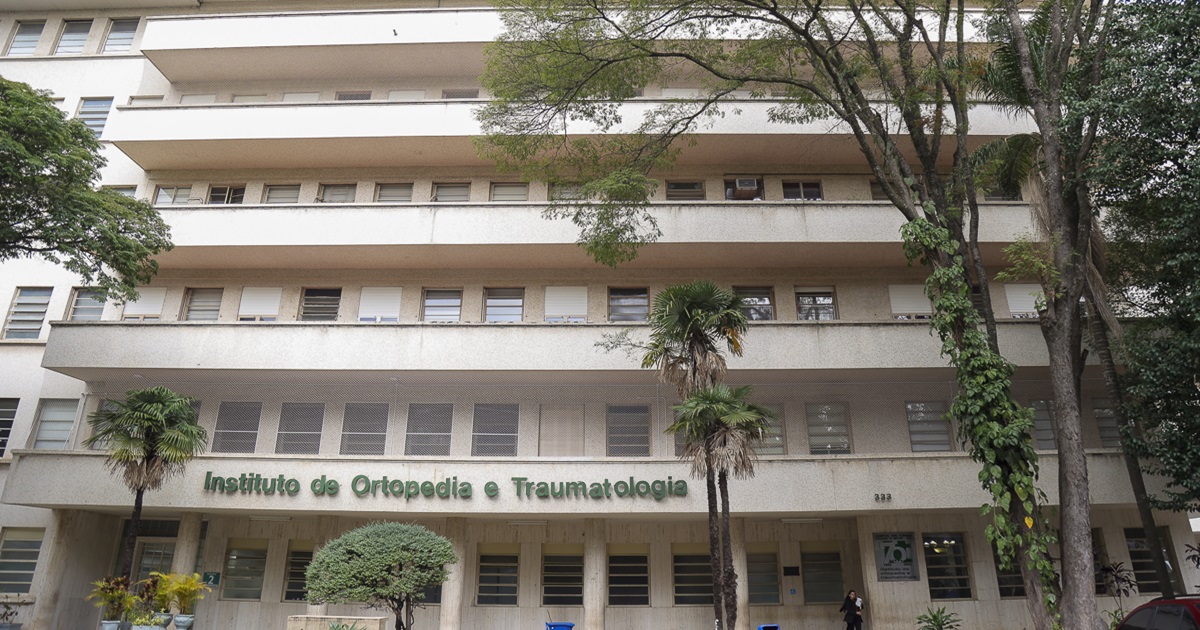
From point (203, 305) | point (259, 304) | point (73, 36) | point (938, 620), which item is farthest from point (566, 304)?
point (73, 36)

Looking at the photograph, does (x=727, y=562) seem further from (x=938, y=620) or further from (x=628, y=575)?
(x=628, y=575)

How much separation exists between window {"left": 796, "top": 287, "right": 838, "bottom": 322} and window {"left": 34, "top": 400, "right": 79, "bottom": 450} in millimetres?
23160

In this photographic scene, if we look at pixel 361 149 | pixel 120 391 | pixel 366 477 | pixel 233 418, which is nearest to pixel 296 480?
pixel 366 477

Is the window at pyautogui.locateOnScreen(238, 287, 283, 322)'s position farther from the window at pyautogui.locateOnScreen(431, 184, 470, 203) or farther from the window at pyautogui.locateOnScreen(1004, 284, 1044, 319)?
the window at pyautogui.locateOnScreen(1004, 284, 1044, 319)

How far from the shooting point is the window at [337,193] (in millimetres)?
23781

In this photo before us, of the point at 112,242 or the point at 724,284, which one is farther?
the point at 724,284

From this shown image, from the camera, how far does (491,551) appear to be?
820 inches

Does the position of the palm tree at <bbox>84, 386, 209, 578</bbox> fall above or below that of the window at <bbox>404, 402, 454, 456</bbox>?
below

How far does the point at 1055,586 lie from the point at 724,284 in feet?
38.6

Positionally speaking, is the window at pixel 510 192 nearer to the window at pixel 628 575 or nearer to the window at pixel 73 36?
the window at pixel 628 575

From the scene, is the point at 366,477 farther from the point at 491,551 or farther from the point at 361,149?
the point at 361,149

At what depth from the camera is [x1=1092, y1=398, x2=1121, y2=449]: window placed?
817 inches

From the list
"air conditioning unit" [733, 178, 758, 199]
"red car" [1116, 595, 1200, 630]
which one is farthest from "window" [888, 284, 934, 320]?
"red car" [1116, 595, 1200, 630]

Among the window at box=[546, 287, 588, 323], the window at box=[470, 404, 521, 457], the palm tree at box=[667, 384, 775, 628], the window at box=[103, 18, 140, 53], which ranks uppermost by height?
the window at box=[103, 18, 140, 53]
